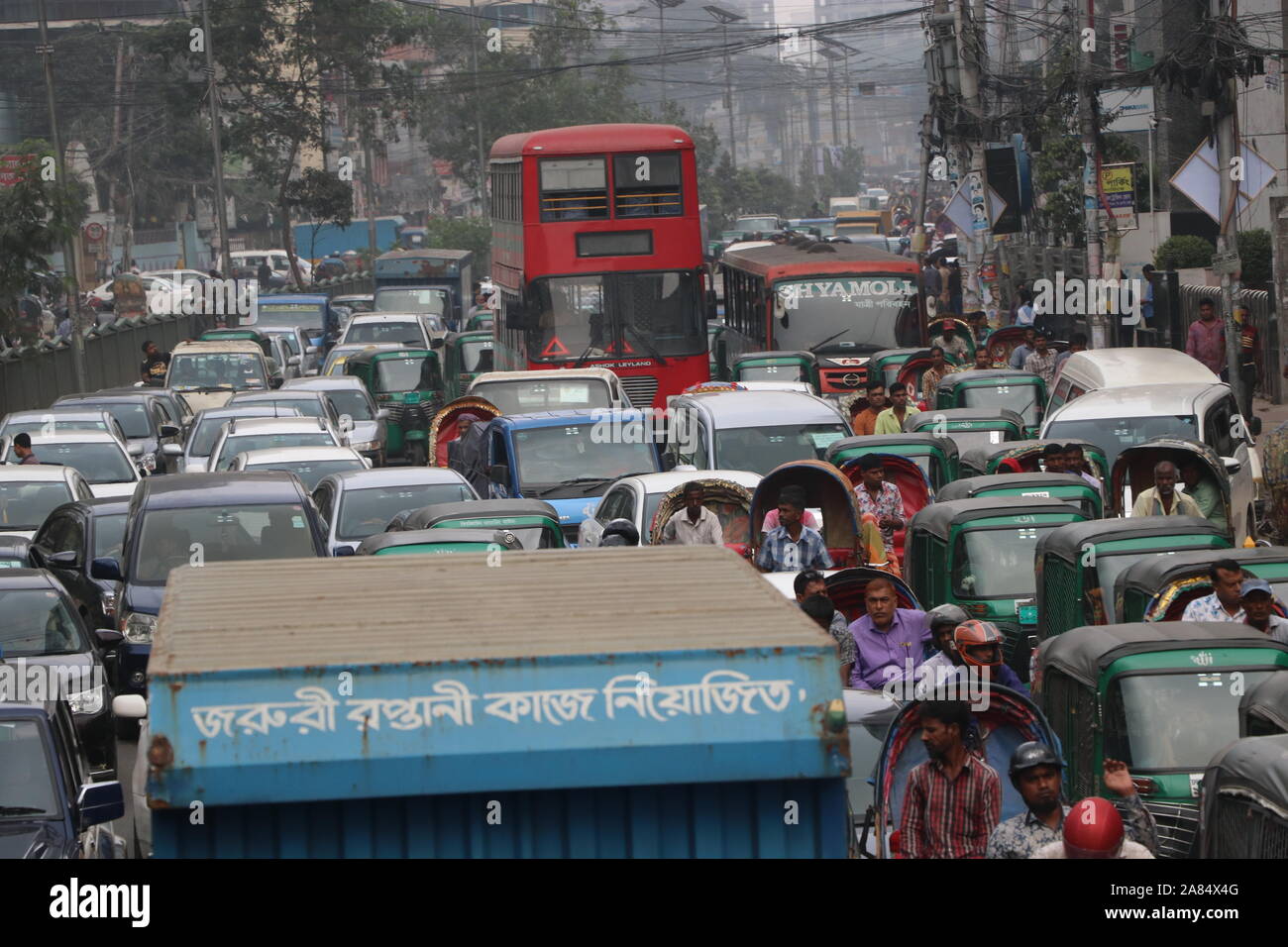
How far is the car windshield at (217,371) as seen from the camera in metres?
31.5

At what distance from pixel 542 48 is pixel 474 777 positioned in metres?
78.4

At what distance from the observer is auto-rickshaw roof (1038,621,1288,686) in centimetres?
862

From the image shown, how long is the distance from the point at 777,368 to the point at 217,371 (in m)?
10.2

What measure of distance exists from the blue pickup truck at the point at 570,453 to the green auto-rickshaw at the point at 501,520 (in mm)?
3022

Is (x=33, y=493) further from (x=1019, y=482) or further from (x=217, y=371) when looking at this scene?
(x=217, y=371)

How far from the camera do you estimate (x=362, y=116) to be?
66.6m

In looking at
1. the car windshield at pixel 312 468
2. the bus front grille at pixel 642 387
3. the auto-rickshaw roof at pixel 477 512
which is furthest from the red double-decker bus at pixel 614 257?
the auto-rickshaw roof at pixel 477 512

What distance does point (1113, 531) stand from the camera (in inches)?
460

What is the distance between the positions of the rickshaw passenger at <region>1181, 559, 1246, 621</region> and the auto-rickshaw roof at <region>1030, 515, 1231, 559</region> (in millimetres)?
1566

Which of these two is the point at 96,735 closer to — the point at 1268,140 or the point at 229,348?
the point at 229,348

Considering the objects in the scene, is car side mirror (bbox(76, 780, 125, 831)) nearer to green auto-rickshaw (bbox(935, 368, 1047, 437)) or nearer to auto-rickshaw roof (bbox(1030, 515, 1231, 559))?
auto-rickshaw roof (bbox(1030, 515, 1231, 559))

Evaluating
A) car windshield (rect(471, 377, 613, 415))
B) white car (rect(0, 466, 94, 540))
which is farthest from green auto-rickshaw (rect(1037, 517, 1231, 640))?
car windshield (rect(471, 377, 613, 415))

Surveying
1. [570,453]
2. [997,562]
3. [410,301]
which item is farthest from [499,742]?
[410,301]
